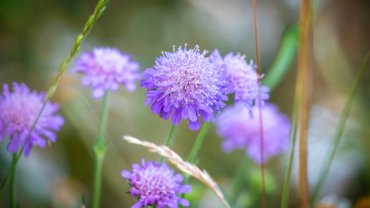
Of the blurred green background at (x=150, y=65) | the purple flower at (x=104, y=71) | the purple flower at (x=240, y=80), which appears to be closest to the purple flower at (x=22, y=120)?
the purple flower at (x=104, y=71)

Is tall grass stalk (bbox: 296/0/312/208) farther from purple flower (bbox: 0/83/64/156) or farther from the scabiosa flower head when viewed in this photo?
purple flower (bbox: 0/83/64/156)

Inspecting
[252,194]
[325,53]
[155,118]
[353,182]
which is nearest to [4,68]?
[155,118]

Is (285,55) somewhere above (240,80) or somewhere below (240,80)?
above

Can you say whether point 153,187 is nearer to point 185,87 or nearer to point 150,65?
point 185,87

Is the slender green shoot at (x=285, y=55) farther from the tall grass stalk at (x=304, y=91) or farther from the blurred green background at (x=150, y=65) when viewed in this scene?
the blurred green background at (x=150, y=65)

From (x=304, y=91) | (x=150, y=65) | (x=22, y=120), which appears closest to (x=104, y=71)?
(x=22, y=120)

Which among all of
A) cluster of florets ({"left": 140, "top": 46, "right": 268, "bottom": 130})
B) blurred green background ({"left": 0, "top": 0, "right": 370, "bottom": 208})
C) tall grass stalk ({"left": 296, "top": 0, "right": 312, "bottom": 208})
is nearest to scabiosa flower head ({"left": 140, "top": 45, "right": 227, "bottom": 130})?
cluster of florets ({"left": 140, "top": 46, "right": 268, "bottom": 130})
